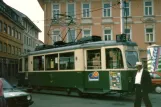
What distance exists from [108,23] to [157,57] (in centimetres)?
1683

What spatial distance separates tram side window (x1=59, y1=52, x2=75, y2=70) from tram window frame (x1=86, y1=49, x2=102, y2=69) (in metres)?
1.17

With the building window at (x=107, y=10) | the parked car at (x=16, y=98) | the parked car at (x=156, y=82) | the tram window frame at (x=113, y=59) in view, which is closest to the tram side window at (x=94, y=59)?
the tram window frame at (x=113, y=59)

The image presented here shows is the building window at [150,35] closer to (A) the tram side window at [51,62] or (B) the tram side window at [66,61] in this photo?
(A) the tram side window at [51,62]

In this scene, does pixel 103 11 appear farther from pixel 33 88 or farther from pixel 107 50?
pixel 107 50

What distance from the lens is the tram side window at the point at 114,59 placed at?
14.9 metres

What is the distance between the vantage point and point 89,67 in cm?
1628

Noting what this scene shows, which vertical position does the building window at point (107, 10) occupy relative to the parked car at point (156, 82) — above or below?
above

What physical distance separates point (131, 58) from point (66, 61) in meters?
4.07

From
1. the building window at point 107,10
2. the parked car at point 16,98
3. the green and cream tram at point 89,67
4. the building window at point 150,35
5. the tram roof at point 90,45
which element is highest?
the building window at point 107,10

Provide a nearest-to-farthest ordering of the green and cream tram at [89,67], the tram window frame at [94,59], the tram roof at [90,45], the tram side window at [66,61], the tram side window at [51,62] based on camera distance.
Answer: the green and cream tram at [89,67] < the tram roof at [90,45] < the tram window frame at [94,59] < the tram side window at [66,61] < the tram side window at [51,62]

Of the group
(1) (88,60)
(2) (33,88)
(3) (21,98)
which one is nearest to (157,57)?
(1) (88,60)

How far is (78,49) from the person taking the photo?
16.8 metres

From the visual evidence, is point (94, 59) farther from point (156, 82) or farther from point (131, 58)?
point (156, 82)

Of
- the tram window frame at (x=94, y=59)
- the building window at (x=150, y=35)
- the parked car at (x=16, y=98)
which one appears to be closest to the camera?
the parked car at (x=16, y=98)
